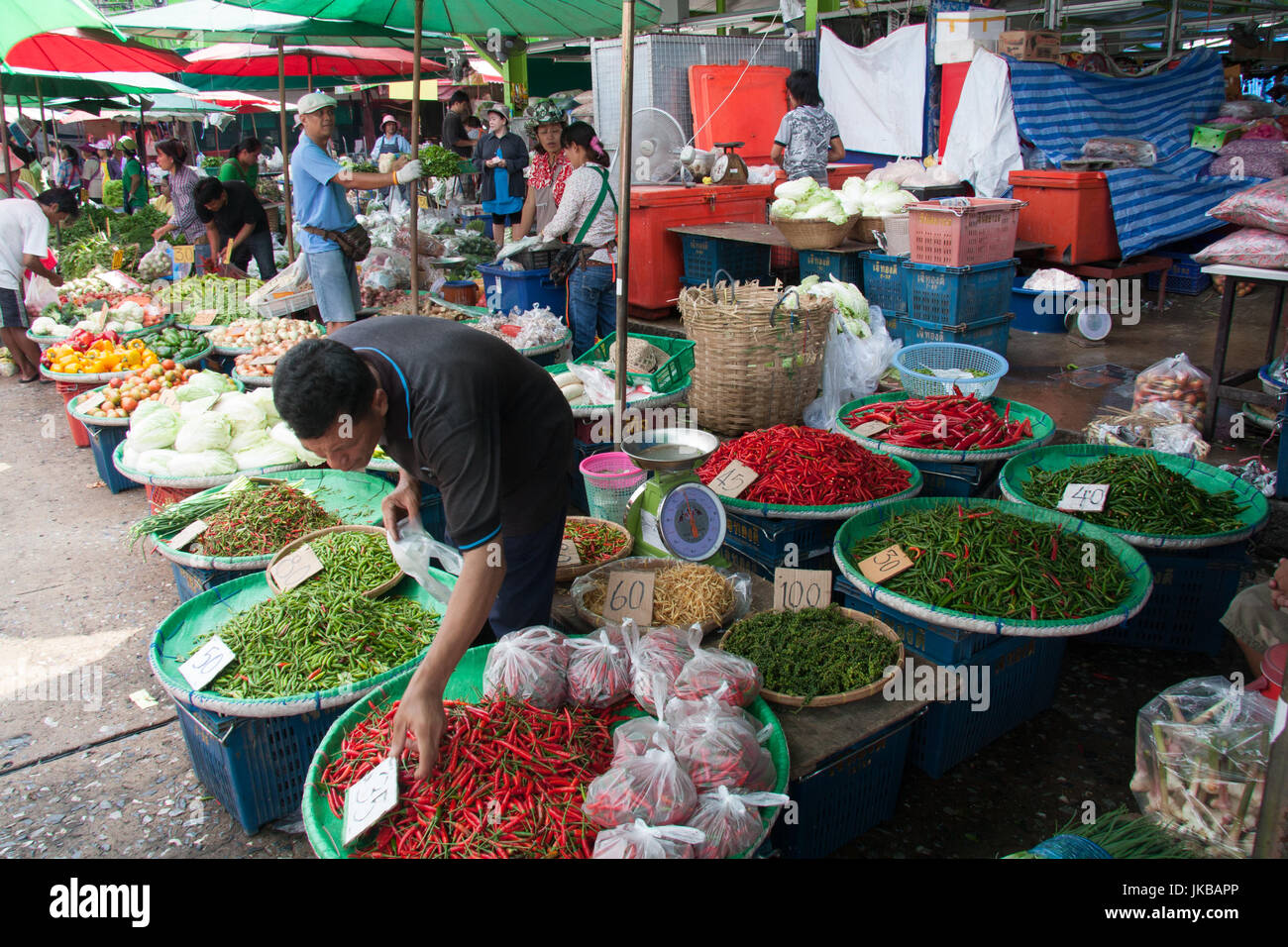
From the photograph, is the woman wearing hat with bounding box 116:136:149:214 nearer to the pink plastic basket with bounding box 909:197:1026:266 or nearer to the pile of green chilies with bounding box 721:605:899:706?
the pink plastic basket with bounding box 909:197:1026:266

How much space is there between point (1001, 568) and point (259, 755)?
2474 mm

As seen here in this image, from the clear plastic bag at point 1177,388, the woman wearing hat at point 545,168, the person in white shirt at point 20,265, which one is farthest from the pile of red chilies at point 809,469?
the person in white shirt at point 20,265

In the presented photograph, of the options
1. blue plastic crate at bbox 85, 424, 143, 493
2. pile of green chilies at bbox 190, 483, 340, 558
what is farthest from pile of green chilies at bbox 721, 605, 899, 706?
blue plastic crate at bbox 85, 424, 143, 493

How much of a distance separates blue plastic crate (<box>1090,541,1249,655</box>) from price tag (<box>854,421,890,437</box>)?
1215 mm

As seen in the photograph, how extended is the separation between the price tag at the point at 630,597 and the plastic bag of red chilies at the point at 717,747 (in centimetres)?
75

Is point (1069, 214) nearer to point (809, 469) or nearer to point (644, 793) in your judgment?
point (809, 469)

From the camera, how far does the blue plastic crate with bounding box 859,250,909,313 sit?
6.16m

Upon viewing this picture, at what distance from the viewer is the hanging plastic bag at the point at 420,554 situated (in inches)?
106

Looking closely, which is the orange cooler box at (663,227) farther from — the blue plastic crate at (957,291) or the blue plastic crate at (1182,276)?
the blue plastic crate at (1182,276)

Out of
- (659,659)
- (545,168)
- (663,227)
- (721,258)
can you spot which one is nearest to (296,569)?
(659,659)

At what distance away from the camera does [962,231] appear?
5.62 m
